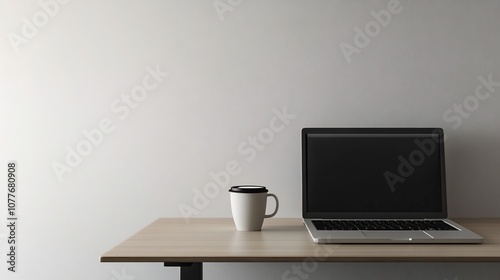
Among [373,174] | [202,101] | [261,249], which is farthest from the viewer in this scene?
[202,101]

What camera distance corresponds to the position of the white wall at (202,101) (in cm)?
171

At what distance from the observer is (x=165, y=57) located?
1735 millimetres

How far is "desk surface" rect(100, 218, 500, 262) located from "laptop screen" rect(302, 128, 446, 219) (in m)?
0.17

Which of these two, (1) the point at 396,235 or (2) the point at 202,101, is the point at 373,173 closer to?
(1) the point at 396,235

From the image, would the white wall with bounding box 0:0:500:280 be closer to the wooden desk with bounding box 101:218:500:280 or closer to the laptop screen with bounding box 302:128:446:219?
the laptop screen with bounding box 302:128:446:219

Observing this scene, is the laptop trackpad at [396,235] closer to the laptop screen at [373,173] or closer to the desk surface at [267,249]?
the desk surface at [267,249]

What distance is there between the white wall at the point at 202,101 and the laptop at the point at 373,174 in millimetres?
109

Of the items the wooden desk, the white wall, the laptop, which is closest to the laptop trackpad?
the wooden desk

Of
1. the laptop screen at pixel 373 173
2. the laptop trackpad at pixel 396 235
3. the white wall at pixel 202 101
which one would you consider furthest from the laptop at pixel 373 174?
the laptop trackpad at pixel 396 235

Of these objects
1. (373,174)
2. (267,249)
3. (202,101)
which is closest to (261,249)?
(267,249)

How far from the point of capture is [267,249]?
1174 mm

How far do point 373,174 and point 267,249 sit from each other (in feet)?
1.87

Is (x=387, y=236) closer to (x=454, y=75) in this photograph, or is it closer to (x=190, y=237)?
(x=190, y=237)

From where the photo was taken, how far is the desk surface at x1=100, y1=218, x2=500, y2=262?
3.60 feet
